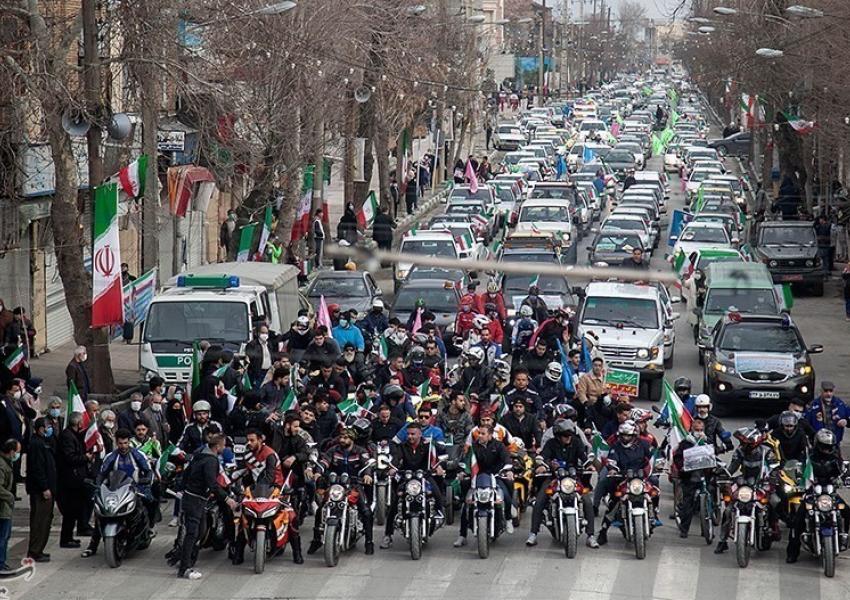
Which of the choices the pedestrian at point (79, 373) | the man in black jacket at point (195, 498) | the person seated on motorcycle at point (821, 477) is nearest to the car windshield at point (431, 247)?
the pedestrian at point (79, 373)

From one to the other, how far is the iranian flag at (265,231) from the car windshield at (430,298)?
5.31 m

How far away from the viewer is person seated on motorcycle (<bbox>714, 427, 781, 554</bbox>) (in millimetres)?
17906

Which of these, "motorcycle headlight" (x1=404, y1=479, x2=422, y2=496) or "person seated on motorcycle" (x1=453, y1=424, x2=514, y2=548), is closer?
"motorcycle headlight" (x1=404, y1=479, x2=422, y2=496)

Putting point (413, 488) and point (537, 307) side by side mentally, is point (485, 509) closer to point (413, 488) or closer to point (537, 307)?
point (413, 488)

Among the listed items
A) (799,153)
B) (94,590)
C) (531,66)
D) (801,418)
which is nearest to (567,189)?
(799,153)

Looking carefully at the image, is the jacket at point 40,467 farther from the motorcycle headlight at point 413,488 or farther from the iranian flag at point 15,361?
the iranian flag at point 15,361

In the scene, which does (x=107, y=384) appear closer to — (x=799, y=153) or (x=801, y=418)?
(x=801, y=418)

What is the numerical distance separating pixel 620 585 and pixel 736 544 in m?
1.36

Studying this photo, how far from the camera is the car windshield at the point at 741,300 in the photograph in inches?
1272

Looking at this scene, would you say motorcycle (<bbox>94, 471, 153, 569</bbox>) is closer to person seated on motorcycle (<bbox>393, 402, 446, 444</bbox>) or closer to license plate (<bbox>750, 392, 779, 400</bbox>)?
person seated on motorcycle (<bbox>393, 402, 446, 444</bbox>)

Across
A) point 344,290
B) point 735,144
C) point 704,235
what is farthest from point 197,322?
point 735,144

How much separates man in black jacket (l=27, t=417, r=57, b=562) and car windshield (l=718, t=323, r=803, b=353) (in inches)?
492

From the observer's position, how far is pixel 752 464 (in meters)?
18.4

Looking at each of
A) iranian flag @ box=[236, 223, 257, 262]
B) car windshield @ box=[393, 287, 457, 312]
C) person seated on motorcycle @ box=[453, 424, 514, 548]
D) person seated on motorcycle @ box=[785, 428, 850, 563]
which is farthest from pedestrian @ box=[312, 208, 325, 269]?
person seated on motorcycle @ box=[785, 428, 850, 563]
